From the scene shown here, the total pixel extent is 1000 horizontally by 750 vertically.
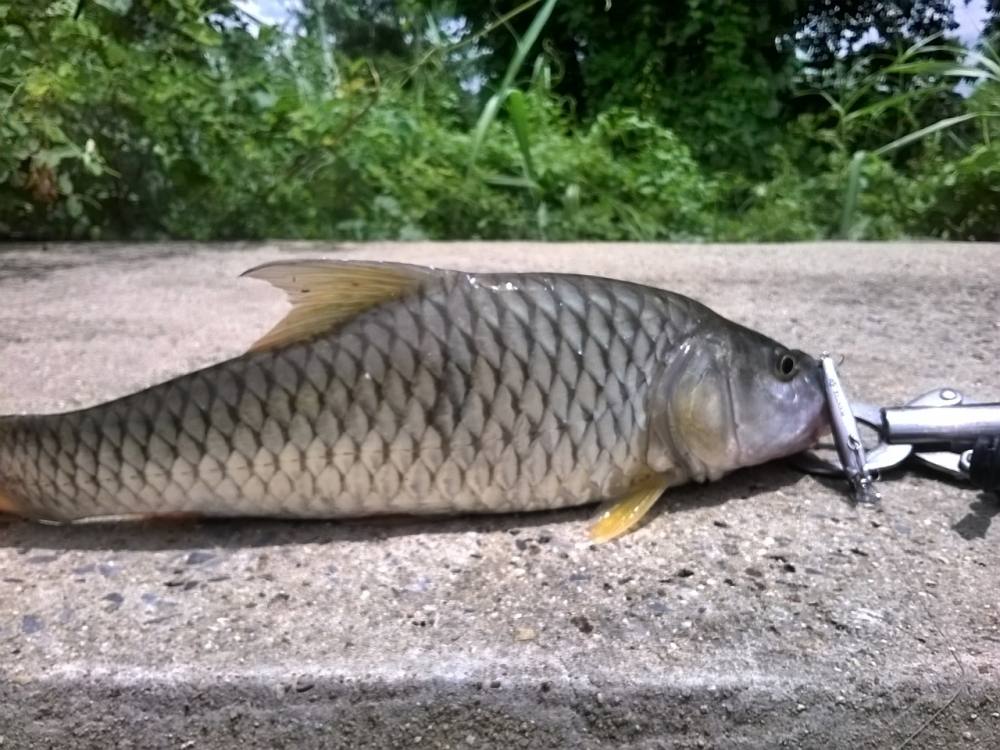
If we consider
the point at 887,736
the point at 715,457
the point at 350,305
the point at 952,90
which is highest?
the point at 952,90

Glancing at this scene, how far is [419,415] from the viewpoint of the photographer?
1.08 m

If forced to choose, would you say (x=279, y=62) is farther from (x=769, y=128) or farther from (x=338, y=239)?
(x=769, y=128)

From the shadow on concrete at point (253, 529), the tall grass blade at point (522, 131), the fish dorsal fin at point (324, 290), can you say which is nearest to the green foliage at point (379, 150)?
the tall grass blade at point (522, 131)

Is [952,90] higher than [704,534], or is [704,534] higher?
[952,90]

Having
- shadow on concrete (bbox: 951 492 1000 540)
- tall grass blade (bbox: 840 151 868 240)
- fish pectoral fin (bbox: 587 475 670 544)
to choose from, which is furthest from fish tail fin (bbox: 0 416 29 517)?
tall grass blade (bbox: 840 151 868 240)

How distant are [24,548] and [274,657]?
407mm

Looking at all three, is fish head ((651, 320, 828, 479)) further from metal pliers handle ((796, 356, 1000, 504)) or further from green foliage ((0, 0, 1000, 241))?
green foliage ((0, 0, 1000, 241))

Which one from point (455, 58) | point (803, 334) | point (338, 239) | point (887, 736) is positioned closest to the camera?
point (887, 736)

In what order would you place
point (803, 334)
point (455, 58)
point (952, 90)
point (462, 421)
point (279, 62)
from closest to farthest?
point (462, 421) → point (803, 334) → point (279, 62) → point (952, 90) → point (455, 58)

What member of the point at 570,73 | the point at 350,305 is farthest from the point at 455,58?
the point at 350,305

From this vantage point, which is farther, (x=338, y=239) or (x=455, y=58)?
(x=455, y=58)

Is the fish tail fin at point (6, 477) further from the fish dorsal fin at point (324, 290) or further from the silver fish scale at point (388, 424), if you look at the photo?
the fish dorsal fin at point (324, 290)

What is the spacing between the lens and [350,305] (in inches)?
43.6

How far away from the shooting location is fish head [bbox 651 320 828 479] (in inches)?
44.3
